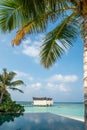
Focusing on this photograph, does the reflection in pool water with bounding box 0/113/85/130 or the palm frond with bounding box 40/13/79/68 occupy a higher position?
the palm frond with bounding box 40/13/79/68

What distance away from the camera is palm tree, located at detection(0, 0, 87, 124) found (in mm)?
4918

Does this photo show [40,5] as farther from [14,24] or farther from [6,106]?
[6,106]

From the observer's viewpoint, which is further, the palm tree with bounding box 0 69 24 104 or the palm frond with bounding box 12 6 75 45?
the palm tree with bounding box 0 69 24 104

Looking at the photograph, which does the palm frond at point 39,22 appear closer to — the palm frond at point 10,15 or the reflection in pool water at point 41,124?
the palm frond at point 10,15

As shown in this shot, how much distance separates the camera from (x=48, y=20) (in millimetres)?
5902

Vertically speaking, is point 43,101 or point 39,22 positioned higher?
point 43,101

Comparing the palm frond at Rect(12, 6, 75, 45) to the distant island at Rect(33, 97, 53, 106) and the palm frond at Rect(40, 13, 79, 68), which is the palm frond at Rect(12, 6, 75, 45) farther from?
the distant island at Rect(33, 97, 53, 106)

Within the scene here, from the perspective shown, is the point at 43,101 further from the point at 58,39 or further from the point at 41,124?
the point at 58,39

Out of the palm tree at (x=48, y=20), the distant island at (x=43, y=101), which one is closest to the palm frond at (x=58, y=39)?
the palm tree at (x=48, y=20)

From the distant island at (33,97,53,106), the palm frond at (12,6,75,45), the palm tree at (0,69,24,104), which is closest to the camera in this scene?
the palm frond at (12,6,75,45)

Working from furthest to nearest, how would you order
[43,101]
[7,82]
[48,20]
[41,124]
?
[43,101] < [7,82] < [41,124] < [48,20]

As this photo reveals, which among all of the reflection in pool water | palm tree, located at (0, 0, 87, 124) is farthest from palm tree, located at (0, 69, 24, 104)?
palm tree, located at (0, 0, 87, 124)

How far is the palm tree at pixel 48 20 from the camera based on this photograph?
16.1 ft

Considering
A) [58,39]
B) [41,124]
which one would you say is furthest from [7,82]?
[58,39]
